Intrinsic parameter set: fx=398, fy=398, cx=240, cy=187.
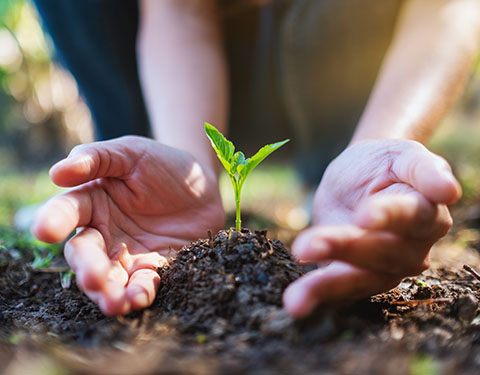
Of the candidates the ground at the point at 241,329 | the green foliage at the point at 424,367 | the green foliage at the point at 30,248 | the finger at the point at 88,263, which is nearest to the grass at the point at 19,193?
the green foliage at the point at 30,248

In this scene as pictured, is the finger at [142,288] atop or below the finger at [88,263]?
below

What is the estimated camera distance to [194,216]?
189 centimetres

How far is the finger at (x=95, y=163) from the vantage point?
135cm

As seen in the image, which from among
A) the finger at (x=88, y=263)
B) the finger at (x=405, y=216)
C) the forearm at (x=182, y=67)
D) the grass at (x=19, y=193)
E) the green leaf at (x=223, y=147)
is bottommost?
the grass at (x=19, y=193)

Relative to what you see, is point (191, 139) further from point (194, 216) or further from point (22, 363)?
point (22, 363)

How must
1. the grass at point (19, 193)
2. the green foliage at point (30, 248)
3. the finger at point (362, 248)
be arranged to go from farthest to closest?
the grass at point (19, 193)
the green foliage at point (30, 248)
the finger at point (362, 248)

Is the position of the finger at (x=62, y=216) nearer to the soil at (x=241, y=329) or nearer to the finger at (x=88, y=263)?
the finger at (x=88, y=263)

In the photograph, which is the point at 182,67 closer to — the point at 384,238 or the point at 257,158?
the point at 257,158

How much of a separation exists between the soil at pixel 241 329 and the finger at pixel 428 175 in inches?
15.2

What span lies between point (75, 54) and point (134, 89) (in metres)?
0.60

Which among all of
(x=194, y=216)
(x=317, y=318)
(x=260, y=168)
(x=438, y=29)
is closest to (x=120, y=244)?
(x=194, y=216)

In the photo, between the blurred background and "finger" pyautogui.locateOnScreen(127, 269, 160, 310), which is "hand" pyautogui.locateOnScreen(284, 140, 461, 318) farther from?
the blurred background

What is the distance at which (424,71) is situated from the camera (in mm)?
2285

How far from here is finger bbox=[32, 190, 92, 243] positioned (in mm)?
1187
